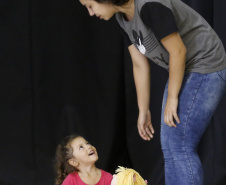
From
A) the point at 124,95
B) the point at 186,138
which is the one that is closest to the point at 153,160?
the point at 124,95

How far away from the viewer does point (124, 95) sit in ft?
9.07

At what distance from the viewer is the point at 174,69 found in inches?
55.5

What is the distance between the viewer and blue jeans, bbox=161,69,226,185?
1444 millimetres

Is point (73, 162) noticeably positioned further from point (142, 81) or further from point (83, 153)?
point (142, 81)

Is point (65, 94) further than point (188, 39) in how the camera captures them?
Yes

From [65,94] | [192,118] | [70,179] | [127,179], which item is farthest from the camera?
[65,94]

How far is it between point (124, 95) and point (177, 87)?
1346 millimetres

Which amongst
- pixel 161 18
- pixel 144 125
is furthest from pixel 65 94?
pixel 161 18

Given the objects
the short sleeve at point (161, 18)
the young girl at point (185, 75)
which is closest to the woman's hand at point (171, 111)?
the young girl at point (185, 75)

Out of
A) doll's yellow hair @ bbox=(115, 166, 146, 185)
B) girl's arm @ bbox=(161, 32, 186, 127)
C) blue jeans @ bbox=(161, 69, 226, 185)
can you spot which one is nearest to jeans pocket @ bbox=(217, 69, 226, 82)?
blue jeans @ bbox=(161, 69, 226, 185)

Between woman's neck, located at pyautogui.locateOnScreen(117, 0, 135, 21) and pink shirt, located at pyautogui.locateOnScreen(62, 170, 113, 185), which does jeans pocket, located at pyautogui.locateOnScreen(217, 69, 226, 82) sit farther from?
pink shirt, located at pyautogui.locateOnScreen(62, 170, 113, 185)

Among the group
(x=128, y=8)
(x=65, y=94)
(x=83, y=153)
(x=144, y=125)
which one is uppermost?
(x=128, y=8)

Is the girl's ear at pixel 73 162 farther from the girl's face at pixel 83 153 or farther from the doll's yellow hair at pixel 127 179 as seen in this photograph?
the doll's yellow hair at pixel 127 179

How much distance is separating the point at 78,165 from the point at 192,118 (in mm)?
671
